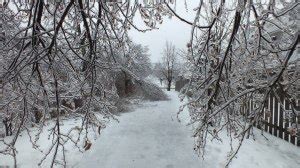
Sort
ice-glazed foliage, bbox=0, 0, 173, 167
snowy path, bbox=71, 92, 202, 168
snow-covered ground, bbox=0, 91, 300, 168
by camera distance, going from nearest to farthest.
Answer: ice-glazed foliage, bbox=0, 0, 173, 167 → snow-covered ground, bbox=0, 91, 300, 168 → snowy path, bbox=71, 92, 202, 168

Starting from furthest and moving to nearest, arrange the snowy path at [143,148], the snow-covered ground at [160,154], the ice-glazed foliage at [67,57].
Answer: the snowy path at [143,148] → the snow-covered ground at [160,154] → the ice-glazed foliage at [67,57]

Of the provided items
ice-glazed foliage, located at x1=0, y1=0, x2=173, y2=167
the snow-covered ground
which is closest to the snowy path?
the snow-covered ground

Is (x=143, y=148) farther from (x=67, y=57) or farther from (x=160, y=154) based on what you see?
(x=67, y=57)

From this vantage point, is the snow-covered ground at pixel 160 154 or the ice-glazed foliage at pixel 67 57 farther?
the snow-covered ground at pixel 160 154

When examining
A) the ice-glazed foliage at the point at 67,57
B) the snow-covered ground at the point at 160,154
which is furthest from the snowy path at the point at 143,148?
the ice-glazed foliage at the point at 67,57

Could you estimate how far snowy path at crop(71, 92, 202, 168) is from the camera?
593 centimetres

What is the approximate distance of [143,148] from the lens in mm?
7055

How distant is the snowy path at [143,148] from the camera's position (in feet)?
19.5

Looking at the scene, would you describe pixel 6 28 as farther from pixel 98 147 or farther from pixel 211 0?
pixel 98 147

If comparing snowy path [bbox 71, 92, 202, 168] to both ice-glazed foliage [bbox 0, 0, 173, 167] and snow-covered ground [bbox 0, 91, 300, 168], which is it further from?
ice-glazed foliage [bbox 0, 0, 173, 167]

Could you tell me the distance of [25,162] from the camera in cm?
593

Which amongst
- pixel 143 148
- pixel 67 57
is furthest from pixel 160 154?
pixel 67 57

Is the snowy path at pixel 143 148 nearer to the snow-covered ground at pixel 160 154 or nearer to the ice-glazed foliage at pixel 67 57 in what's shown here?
the snow-covered ground at pixel 160 154

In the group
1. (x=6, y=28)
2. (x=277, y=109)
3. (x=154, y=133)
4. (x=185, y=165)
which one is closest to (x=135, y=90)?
(x=154, y=133)
